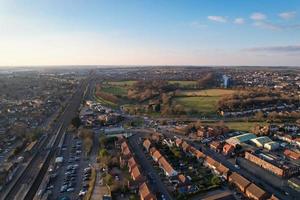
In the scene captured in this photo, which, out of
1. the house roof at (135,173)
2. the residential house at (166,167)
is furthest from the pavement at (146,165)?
the house roof at (135,173)

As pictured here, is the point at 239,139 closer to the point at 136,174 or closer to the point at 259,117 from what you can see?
the point at 259,117

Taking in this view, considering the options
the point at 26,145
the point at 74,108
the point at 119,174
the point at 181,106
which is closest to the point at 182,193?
the point at 119,174

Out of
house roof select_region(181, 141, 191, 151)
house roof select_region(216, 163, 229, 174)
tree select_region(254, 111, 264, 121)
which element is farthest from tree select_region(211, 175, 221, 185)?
tree select_region(254, 111, 264, 121)

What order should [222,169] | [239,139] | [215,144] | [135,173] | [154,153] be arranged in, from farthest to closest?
[239,139], [215,144], [154,153], [222,169], [135,173]

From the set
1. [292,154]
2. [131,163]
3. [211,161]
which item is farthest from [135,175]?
[292,154]

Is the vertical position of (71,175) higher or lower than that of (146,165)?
lower

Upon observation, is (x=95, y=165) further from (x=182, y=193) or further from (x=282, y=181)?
(x=282, y=181)

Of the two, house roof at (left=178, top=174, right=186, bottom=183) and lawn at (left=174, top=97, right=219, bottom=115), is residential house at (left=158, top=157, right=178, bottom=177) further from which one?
lawn at (left=174, top=97, right=219, bottom=115)

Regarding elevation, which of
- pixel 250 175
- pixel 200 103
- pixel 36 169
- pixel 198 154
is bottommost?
pixel 36 169
